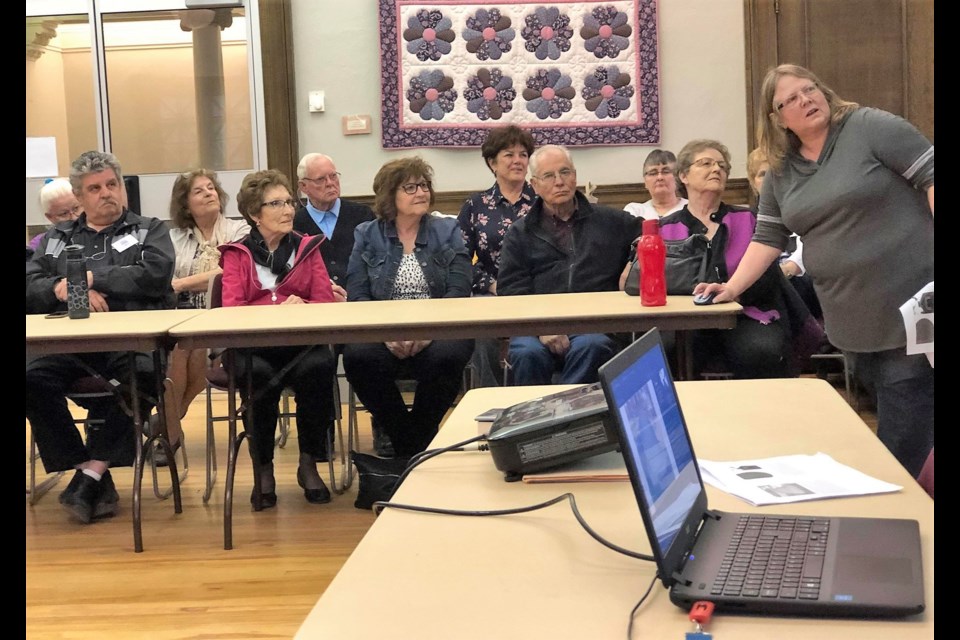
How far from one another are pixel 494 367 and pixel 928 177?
2.05 m

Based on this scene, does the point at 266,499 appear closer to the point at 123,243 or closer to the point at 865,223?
the point at 123,243

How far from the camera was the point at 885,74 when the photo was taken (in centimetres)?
613

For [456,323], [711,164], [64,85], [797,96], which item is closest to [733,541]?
[797,96]

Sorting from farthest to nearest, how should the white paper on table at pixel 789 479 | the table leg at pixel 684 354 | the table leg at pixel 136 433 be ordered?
the table leg at pixel 684 354 < the table leg at pixel 136 433 < the white paper on table at pixel 789 479

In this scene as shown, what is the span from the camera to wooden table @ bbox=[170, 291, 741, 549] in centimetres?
325

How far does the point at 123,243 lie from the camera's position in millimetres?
4113

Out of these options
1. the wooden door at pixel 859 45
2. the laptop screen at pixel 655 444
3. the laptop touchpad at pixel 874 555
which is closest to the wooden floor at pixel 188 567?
the laptop screen at pixel 655 444

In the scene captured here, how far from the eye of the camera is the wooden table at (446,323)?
3248mm

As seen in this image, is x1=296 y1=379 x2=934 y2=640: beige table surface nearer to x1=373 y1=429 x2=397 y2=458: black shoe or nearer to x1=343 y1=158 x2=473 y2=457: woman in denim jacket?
x1=343 y1=158 x2=473 y2=457: woman in denim jacket

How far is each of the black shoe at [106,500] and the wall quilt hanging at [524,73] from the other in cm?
300

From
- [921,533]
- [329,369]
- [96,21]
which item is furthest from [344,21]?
[921,533]

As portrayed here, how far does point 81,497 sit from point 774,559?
318 centimetres

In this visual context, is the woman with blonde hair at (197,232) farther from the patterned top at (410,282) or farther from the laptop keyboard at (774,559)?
the laptop keyboard at (774,559)
